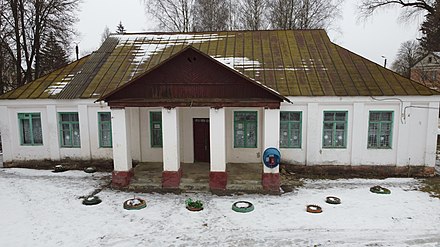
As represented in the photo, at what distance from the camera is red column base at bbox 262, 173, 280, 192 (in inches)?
442

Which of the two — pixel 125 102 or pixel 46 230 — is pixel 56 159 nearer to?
pixel 125 102

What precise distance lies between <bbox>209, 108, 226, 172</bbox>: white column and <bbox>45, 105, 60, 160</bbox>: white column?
756cm

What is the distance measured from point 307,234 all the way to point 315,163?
549 centimetres

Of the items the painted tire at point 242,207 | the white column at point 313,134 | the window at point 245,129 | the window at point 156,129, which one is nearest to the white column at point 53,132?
the window at point 156,129

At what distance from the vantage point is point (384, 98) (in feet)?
41.9

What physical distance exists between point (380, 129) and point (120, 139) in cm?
1027

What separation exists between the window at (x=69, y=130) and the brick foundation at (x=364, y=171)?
917 cm

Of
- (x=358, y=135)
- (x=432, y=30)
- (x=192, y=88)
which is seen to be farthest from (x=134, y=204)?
(x=432, y=30)

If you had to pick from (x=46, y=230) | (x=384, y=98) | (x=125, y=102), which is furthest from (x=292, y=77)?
(x=46, y=230)

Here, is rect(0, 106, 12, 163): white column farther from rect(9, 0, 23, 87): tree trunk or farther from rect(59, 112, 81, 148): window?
rect(9, 0, 23, 87): tree trunk

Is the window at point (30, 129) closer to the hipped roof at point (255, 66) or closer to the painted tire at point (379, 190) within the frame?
the hipped roof at point (255, 66)

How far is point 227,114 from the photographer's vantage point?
13578mm

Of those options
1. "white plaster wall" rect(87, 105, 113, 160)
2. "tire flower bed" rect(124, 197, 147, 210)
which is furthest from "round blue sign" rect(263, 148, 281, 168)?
"white plaster wall" rect(87, 105, 113, 160)

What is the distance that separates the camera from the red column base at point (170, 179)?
37.4 ft
